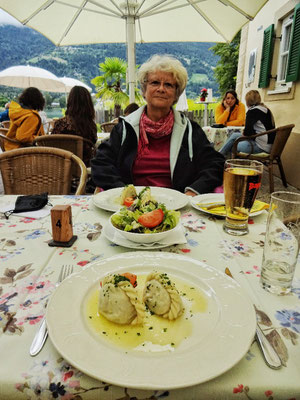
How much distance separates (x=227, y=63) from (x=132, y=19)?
8339 mm

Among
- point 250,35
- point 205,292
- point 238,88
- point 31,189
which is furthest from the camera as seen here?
point 238,88

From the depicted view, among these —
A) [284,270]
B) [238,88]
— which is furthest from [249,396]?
[238,88]

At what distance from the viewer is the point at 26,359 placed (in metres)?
0.46

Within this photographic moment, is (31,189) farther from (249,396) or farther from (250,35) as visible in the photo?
(250,35)

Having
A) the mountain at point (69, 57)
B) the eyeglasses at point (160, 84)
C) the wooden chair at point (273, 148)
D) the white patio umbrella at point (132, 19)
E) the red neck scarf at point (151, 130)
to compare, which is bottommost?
the wooden chair at point (273, 148)

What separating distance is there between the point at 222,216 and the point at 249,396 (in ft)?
2.39

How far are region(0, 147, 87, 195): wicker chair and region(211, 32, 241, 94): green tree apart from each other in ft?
36.6

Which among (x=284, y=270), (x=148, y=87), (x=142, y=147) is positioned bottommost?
(x=284, y=270)

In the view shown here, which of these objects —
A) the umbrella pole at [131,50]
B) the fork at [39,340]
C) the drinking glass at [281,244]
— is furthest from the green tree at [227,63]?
the fork at [39,340]

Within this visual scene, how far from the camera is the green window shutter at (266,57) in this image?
5492mm

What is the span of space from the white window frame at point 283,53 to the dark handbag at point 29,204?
507 cm

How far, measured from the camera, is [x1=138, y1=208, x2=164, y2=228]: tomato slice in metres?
0.88

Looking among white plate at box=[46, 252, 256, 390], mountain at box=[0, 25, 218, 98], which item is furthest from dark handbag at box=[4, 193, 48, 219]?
mountain at box=[0, 25, 218, 98]

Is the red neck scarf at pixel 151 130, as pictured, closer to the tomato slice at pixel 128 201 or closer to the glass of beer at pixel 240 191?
the tomato slice at pixel 128 201
